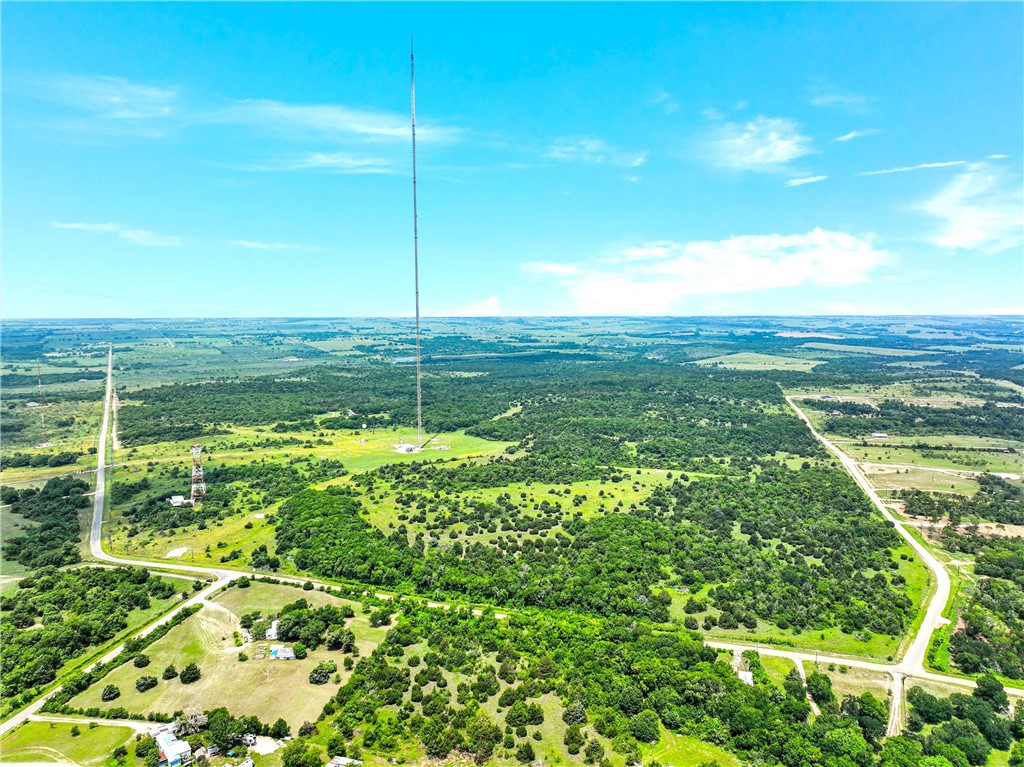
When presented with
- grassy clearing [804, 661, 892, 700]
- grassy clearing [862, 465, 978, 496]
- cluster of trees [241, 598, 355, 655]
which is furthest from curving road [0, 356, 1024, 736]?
grassy clearing [862, 465, 978, 496]

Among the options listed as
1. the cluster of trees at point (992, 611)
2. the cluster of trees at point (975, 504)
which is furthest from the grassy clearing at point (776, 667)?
the cluster of trees at point (975, 504)

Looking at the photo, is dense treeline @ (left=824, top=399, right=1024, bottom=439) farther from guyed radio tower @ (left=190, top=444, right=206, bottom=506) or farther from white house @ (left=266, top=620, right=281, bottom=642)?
guyed radio tower @ (left=190, top=444, right=206, bottom=506)

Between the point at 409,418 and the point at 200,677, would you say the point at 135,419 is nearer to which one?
the point at 409,418

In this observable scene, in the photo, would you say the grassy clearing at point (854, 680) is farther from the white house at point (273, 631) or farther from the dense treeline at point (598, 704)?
the white house at point (273, 631)

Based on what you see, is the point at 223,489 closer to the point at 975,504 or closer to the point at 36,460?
the point at 36,460

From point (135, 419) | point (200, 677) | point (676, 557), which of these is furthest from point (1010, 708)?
point (135, 419)
